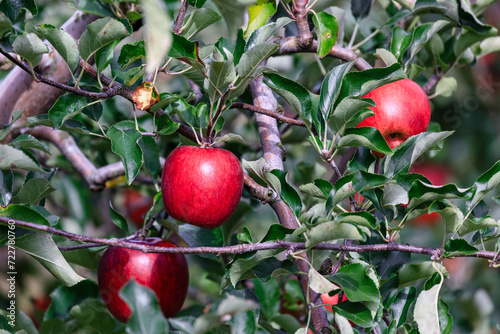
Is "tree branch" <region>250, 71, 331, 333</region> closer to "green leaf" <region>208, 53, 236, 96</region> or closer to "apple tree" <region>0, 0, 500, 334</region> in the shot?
"apple tree" <region>0, 0, 500, 334</region>

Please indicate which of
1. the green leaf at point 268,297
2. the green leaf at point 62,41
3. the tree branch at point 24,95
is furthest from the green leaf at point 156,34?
the green leaf at point 268,297

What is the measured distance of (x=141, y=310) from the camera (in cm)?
57

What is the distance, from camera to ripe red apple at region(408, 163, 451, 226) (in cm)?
255

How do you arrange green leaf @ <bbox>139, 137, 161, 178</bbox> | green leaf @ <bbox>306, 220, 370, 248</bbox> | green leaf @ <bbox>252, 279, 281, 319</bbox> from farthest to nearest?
green leaf @ <bbox>252, 279, 281, 319</bbox>
green leaf @ <bbox>139, 137, 161, 178</bbox>
green leaf @ <bbox>306, 220, 370, 248</bbox>

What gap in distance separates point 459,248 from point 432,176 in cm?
191

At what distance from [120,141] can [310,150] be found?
1487 mm

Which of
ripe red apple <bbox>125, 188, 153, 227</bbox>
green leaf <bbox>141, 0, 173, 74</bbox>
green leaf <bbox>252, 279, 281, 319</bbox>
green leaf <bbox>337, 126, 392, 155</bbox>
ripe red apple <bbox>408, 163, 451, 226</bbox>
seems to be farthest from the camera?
ripe red apple <bbox>408, 163, 451, 226</bbox>

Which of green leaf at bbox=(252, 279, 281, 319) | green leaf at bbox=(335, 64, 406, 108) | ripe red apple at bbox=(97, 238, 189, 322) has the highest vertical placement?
green leaf at bbox=(335, 64, 406, 108)

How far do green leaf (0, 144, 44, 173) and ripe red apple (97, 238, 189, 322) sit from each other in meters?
0.23

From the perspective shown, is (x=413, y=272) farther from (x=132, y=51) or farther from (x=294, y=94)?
(x=132, y=51)

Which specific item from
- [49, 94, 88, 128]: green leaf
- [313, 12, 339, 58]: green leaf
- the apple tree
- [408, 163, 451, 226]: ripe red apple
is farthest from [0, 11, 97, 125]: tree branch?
[408, 163, 451, 226]: ripe red apple

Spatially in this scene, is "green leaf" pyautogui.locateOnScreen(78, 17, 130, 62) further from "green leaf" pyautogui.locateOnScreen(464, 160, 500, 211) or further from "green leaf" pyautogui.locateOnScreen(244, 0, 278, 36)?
"green leaf" pyautogui.locateOnScreen(464, 160, 500, 211)

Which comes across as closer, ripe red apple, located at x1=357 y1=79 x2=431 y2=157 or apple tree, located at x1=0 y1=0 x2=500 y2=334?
apple tree, located at x1=0 y1=0 x2=500 y2=334

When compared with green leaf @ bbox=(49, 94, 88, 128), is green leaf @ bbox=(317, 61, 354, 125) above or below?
above
